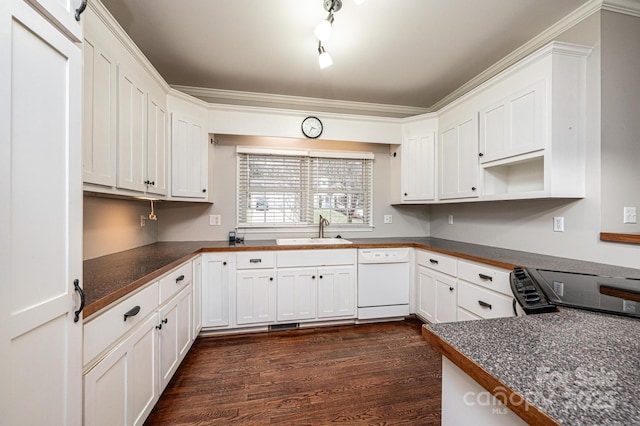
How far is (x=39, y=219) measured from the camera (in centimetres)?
71

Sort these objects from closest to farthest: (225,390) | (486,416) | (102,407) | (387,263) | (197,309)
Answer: (486,416)
(102,407)
(225,390)
(197,309)
(387,263)

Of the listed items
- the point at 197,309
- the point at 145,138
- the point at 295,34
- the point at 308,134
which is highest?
the point at 295,34

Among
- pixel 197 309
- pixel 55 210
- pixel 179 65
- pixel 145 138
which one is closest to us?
pixel 55 210

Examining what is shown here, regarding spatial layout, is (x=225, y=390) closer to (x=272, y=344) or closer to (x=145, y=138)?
(x=272, y=344)

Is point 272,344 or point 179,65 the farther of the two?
point 179,65

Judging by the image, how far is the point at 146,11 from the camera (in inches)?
72.1

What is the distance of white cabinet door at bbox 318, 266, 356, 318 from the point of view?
8.61 ft

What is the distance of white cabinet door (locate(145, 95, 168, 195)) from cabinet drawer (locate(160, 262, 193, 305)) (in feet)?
2.17

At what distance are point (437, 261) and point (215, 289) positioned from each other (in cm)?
215

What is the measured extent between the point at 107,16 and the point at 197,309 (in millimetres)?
2146

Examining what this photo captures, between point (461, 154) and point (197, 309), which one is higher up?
point (461, 154)

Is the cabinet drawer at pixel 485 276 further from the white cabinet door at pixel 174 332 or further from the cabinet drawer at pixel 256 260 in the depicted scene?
the white cabinet door at pixel 174 332

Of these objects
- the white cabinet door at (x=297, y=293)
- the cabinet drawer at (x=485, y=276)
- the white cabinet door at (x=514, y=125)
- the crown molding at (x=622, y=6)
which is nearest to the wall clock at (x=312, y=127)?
the white cabinet door at (x=297, y=293)

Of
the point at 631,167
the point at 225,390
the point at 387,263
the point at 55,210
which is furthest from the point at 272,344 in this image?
the point at 631,167
